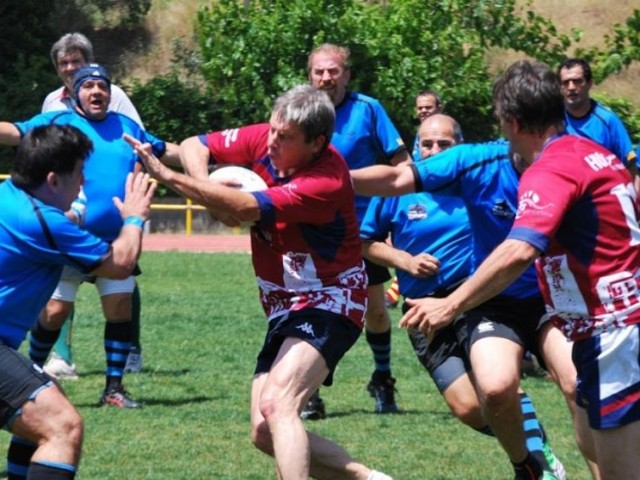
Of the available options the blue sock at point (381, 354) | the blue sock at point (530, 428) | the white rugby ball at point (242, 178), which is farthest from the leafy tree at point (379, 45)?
the white rugby ball at point (242, 178)

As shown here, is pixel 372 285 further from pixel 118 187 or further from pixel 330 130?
pixel 330 130

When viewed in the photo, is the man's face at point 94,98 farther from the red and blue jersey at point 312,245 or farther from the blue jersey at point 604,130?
the blue jersey at point 604,130

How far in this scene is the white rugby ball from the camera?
572 cm

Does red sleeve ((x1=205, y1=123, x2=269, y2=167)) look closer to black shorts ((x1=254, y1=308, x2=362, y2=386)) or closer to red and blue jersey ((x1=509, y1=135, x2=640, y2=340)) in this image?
black shorts ((x1=254, y1=308, x2=362, y2=386))

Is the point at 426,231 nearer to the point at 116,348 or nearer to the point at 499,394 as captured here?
the point at 499,394

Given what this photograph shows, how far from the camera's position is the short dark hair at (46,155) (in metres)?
5.39

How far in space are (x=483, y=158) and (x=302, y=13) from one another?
19103 mm

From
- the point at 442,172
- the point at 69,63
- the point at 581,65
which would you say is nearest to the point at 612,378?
the point at 442,172

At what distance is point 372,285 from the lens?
876 cm

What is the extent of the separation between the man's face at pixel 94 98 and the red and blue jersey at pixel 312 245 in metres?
2.65

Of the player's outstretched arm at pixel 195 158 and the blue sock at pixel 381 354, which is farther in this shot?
the blue sock at pixel 381 354

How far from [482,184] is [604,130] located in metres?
3.05

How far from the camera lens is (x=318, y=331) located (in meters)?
5.67

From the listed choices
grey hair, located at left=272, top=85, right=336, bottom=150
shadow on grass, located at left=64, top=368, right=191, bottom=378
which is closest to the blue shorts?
grey hair, located at left=272, top=85, right=336, bottom=150
